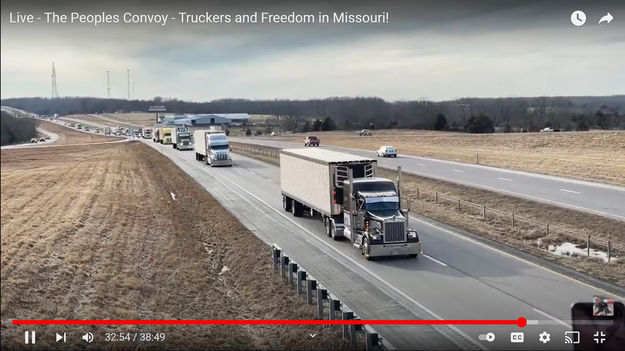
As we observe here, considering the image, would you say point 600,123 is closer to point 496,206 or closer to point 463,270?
point 496,206

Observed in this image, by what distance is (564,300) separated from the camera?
57.8ft

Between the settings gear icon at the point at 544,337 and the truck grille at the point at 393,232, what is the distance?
940 cm

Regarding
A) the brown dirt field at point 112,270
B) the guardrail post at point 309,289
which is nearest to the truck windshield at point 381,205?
the brown dirt field at point 112,270

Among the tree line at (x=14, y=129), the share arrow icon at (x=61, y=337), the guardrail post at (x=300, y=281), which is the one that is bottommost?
the guardrail post at (x=300, y=281)

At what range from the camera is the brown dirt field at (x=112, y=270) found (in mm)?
12352

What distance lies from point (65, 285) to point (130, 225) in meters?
10.2

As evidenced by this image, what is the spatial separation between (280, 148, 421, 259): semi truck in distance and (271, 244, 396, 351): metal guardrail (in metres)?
3.82

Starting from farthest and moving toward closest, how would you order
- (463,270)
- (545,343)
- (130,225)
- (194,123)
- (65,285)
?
1. (194,123)
2. (130,225)
3. (463,270)
4. (65,285)
5. (545,343)

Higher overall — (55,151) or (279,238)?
(55,151)

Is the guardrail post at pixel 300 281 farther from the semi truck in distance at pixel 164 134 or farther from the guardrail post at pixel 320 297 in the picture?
the semi truck in distance at pixel 164 134

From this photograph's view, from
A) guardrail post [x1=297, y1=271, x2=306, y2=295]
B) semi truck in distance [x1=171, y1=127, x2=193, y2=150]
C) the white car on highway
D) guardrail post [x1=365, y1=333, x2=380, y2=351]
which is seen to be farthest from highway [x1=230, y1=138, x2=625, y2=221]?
semi truck in distance [x1=171, y1=127, x2=193, y2=150]

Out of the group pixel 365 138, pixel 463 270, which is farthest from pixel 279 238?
pixel 365 138

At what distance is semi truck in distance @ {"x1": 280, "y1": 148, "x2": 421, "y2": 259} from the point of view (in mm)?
23219

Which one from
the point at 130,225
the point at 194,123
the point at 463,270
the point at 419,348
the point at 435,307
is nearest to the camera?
the point at 419,348
